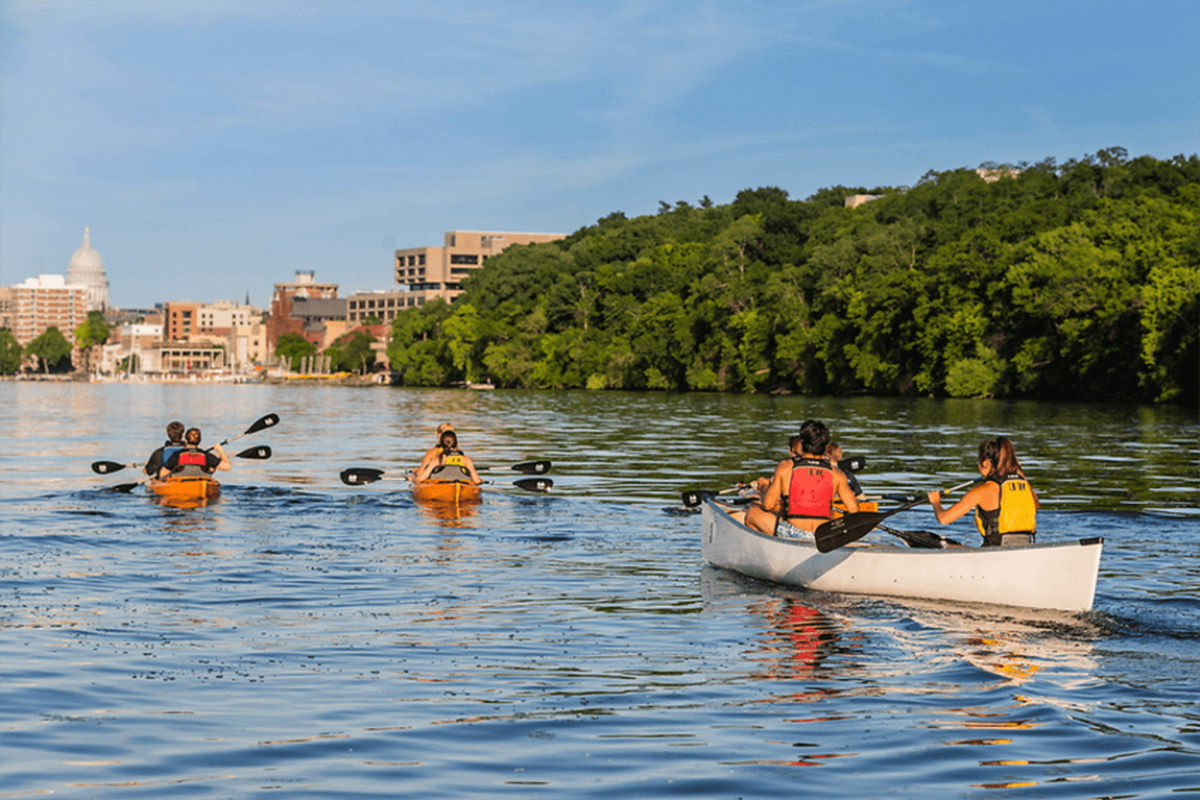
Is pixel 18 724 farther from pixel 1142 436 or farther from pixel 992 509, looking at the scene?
pixel 1142 436

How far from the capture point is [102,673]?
1080cm

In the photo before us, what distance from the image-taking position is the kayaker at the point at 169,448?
24328 mm

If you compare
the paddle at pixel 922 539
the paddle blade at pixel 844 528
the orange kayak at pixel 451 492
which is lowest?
the orange kayak at pixel 451 492

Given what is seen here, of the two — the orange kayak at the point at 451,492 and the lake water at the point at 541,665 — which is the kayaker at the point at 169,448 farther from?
the orange kayak at the point at 451,492

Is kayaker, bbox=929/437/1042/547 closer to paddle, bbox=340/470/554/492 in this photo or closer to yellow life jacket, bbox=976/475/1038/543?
yellow life jacket, bbox=976/475/1038/543

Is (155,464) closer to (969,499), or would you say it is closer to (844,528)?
(844,528)

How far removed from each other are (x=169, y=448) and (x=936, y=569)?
15355mm

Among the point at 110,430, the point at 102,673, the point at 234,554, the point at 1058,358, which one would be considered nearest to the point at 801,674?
the point at 102,673

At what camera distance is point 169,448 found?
24.6 meters

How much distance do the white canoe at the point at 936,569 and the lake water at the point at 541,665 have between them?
21 centimetres

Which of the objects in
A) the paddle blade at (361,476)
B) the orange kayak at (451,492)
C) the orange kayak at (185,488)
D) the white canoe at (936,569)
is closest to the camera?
the white canoe at (936,569)

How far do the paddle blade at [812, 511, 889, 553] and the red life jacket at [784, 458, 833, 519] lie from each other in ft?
3.79

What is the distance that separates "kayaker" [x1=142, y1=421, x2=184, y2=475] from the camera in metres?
24.3

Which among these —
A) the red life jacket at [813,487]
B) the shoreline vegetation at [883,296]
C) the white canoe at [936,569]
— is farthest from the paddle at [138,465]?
the shoreline vegetation at [883,296]
